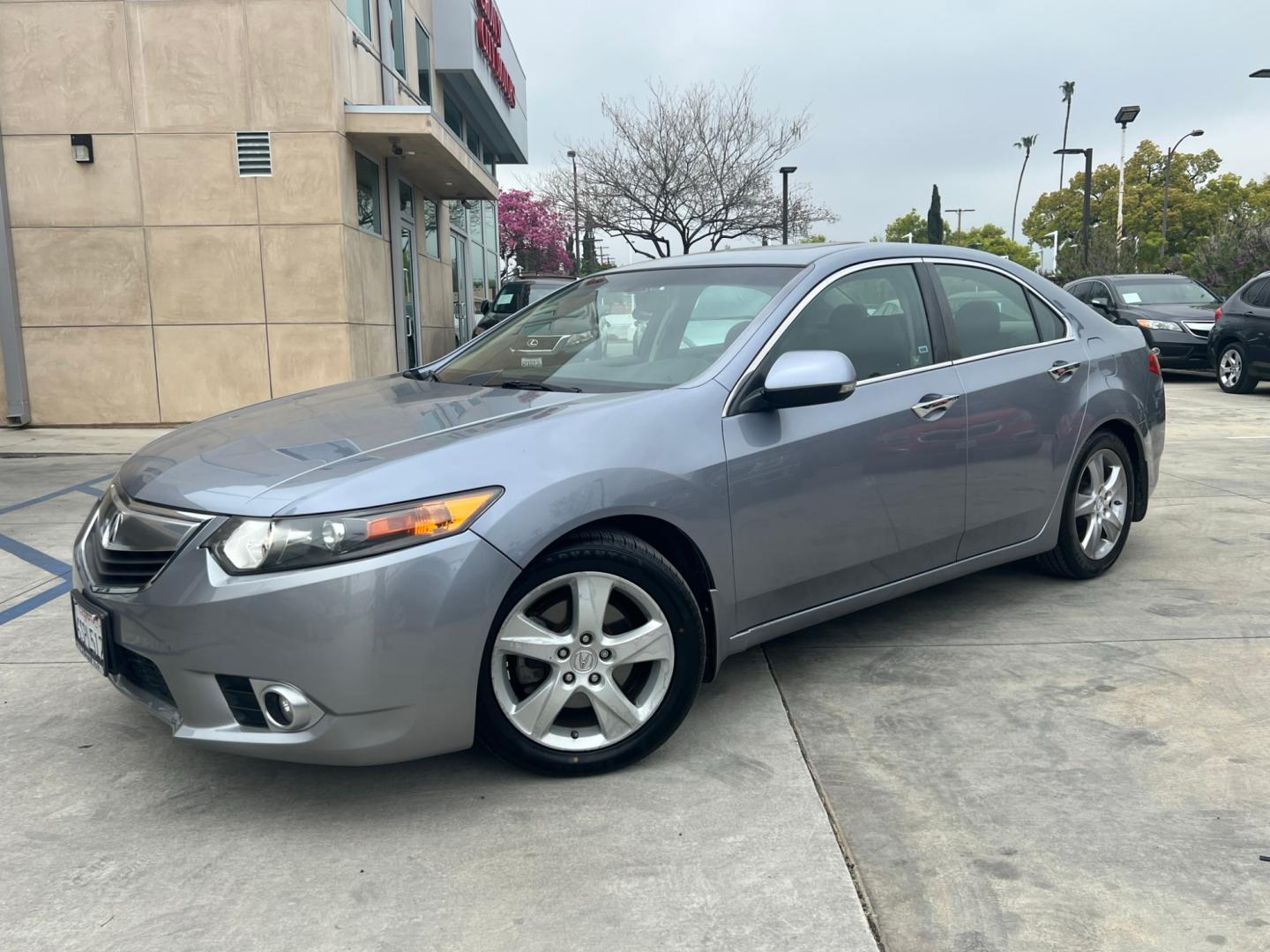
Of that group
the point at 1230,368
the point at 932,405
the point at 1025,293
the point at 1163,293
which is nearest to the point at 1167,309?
the point at 1163,293

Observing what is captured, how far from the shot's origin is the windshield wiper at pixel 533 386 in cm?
350

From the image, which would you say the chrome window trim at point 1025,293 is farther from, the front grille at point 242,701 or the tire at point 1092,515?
the front grille at point 242,701

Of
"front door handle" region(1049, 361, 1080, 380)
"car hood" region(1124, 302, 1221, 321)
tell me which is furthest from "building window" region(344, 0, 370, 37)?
"car hood" region(1124, 302, 1221, 321)

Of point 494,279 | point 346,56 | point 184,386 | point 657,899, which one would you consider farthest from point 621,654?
point 494,279

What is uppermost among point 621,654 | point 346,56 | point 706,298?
point 346,56

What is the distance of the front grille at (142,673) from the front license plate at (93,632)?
0.05m

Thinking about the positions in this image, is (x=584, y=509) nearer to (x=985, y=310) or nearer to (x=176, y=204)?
(x=985, y=310)

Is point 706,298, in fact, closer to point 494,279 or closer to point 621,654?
point 621,654

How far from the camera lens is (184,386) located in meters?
11.9

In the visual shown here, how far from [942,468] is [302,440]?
2244mm

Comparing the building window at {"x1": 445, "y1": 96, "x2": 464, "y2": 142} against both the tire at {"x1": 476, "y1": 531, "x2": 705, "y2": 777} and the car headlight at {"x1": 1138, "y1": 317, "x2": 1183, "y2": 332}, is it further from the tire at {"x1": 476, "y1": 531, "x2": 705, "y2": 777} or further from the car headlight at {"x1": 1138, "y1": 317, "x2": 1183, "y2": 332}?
the tire at {"x1": 476, "y1": 531, "x2": 705, "y2": 777}

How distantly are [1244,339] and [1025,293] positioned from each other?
11.2 m

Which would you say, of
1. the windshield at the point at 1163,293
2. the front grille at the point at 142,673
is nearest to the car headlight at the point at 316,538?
the front grille at the point at 142,673

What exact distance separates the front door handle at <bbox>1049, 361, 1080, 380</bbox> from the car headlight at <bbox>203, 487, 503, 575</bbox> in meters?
2.92
